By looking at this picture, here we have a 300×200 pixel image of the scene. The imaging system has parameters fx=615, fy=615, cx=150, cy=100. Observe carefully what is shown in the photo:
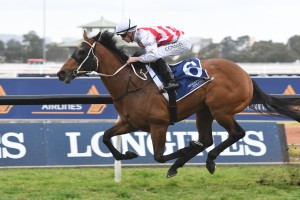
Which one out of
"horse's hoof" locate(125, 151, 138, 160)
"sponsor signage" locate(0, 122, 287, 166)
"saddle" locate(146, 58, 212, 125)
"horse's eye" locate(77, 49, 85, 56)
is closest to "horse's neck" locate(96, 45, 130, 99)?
"horse's eye" locate(77, 49, 85, 56)

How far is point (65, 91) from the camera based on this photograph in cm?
1532

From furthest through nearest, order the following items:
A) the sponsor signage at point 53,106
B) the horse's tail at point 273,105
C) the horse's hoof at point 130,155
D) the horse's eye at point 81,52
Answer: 1. the sponsor signage at point 53,106
2. the horse's tail at point 273,105
3. the horse's hoof at point 130,155
4. the horse's eye at point 81,52

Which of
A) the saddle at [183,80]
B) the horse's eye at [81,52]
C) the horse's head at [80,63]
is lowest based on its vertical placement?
the saddle at [183,80]

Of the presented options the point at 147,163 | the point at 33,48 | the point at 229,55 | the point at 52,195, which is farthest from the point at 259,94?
the point at 33,48

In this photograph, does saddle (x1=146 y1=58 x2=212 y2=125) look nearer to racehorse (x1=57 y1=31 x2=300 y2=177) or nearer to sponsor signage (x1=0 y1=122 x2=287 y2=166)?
racehorse (x1=57 y1=31 x2=300 y2=177)

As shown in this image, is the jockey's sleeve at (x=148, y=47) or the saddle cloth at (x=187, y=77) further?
the saddle cloth at (x=187, y=77)

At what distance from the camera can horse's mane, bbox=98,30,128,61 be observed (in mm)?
6793

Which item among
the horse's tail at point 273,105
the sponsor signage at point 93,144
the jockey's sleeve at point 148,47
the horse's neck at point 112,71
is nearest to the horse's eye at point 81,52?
the horse's neck at point 112,71

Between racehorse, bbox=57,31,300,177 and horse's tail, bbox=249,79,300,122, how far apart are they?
14 centimetres

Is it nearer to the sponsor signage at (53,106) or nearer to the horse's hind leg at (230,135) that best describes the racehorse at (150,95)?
the horse's hind leg at (230,135)

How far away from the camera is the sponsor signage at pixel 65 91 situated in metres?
14.7

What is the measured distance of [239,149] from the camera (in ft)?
28.2

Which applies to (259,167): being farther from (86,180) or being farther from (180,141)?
(86,180)

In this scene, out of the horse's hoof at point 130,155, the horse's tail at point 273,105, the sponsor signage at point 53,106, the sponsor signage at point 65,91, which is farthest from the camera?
the sponsor signage at point 53,106
